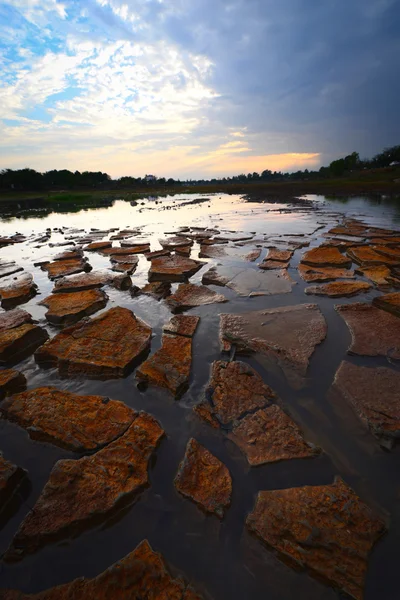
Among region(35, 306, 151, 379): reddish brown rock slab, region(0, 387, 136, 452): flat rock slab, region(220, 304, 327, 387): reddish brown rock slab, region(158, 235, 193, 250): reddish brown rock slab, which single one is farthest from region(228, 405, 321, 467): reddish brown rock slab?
region(158, 235, 193, 250): reddish brown rock slab

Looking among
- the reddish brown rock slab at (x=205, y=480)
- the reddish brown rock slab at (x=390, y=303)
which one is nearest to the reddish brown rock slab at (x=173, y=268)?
the reddish brown rock slab at (x=390, y=303)

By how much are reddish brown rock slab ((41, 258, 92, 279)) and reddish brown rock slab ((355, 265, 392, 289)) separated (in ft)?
15.5

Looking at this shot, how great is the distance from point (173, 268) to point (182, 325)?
2.16m

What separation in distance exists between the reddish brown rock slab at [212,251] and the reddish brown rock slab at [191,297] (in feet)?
6.80

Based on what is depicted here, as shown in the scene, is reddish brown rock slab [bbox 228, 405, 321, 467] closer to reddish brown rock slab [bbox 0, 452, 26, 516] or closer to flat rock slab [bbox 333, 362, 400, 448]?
flat rock slab [bbox 333, 362, 400, 448]

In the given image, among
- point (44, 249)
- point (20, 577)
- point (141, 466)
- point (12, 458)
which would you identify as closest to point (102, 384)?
point (12, 458)

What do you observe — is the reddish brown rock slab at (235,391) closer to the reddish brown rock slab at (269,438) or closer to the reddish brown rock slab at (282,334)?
the reddish brown rock slab at (269,438)

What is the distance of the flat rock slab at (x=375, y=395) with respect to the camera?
1602 mm

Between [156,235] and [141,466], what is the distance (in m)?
8.02

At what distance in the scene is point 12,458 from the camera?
1559 millimetres

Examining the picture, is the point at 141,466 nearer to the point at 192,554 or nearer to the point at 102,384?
the point at 192,554

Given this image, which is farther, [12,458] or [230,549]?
[12,458]

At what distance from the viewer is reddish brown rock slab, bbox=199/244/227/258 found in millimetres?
5828

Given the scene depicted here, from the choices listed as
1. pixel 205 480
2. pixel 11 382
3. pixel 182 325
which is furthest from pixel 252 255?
pixel 205 480
